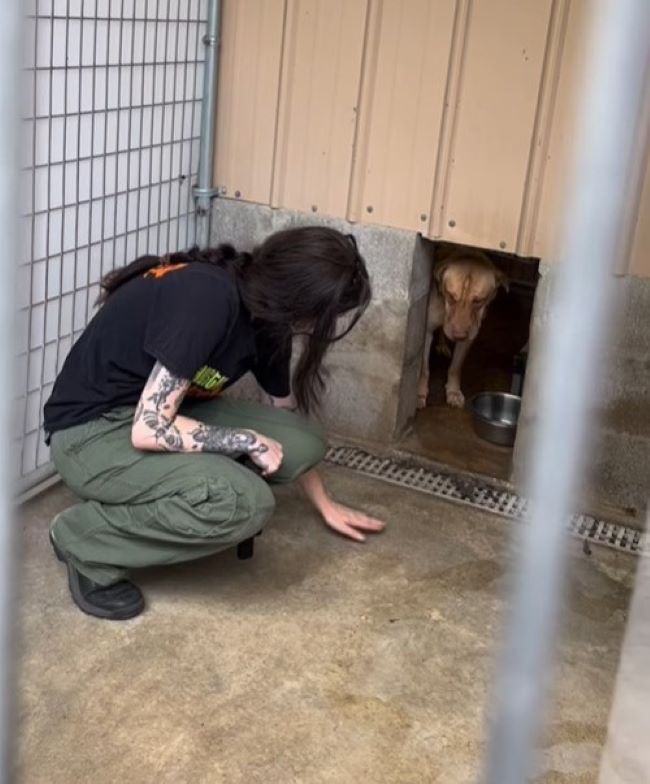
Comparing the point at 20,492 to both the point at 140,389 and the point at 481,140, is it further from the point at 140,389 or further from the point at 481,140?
the point at 481,140

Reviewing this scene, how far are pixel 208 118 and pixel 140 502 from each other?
1.62 meters

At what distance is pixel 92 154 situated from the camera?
322 centimetres

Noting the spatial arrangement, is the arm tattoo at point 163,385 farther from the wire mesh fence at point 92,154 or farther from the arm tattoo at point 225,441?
the wire mesh fence at point 92,154

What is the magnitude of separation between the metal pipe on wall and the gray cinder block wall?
0.06 metres

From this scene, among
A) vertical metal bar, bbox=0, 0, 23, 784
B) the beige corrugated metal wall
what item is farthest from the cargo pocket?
vertical metal bar, bbox=0, 0, 23, 784

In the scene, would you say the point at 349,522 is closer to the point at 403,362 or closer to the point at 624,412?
the point at 403,362

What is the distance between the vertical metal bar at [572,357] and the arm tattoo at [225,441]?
199cm

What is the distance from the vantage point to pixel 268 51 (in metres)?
3.69

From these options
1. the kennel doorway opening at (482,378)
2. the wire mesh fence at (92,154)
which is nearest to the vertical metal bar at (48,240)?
the wire mesh fence at (92,154)

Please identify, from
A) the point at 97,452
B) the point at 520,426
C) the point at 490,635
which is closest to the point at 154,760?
the point at 97,452

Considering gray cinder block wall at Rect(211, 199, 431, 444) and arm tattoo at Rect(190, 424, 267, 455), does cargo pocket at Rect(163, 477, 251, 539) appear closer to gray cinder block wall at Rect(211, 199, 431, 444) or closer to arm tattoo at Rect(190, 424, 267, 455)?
arm tattoo at Rect(190, 424, 267, 455)

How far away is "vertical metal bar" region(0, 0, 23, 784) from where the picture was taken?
2.44 ft

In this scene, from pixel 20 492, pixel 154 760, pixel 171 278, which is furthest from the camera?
pixel 20 492

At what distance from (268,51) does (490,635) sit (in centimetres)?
206
